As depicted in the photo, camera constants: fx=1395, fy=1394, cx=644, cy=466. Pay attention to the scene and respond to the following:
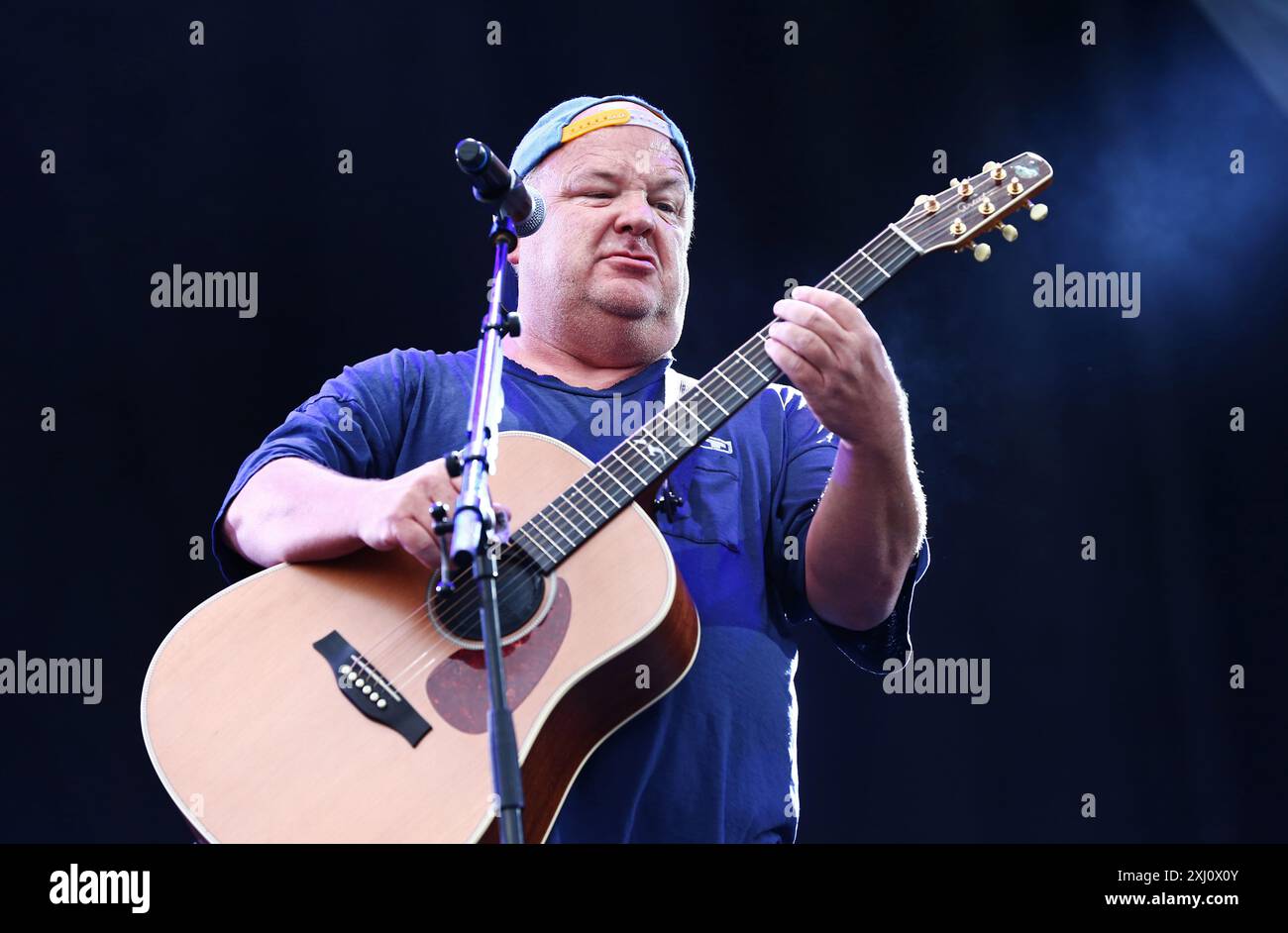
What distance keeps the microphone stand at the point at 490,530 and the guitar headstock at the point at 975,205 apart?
0.87 meters

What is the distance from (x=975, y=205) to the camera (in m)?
2.63

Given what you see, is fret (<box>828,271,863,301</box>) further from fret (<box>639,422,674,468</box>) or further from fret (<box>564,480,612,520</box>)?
fret (<box>564,480,612,520</box>)

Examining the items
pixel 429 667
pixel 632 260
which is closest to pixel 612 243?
pixel 632 260

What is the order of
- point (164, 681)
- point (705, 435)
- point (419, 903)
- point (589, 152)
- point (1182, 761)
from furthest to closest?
1. point (1182, 761)
2. point (589, 152)
3. point (705, 435)
4. point (164, 681)
5. point (419, 903)

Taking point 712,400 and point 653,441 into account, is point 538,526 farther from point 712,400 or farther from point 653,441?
point 712,400

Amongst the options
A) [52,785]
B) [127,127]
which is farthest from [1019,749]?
[127,127]

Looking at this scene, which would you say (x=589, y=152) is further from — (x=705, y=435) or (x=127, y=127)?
(x=127, y=127)

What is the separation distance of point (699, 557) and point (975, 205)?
0.84m

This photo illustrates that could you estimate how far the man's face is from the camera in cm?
296

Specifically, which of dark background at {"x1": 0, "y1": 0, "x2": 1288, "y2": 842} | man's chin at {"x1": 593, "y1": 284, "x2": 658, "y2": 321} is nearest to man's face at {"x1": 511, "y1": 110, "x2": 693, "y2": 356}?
man's chin at {"x1": 593, "y1": 284, "x2": 658, "y2": 321}

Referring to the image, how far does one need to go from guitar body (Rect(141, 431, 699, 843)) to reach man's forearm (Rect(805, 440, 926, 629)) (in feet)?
1.02

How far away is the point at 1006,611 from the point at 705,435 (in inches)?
67.9

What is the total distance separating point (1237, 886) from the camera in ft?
6.32

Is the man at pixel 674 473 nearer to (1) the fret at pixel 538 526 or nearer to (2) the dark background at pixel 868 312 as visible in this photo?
(1) the fret at pixel 538 526
